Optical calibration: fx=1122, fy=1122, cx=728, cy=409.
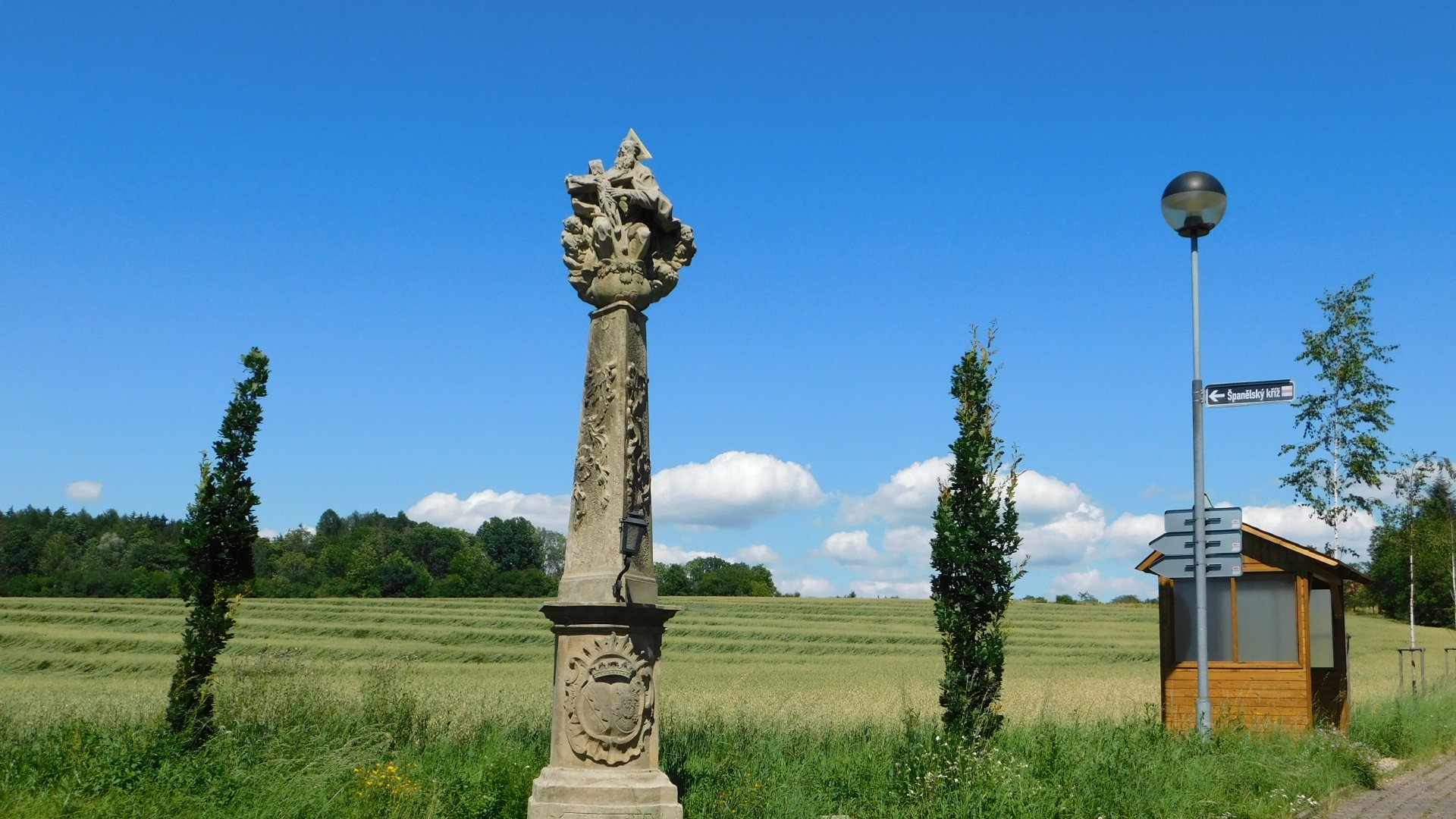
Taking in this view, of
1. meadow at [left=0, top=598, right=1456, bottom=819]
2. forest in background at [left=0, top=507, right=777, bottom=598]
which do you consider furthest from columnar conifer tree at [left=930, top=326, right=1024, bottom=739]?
forest in background at [left=0, top=507, right=777, bottom=598]

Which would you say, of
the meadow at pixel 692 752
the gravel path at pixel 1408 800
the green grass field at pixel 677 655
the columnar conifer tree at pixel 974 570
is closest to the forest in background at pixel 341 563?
the green grass field at pixel 677 655

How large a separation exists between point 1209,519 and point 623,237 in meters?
7.68

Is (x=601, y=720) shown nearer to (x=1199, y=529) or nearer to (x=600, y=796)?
(x=600, y=796)

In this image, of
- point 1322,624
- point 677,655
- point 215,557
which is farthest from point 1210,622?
point 677,655

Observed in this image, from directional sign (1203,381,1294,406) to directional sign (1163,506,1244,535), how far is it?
1205mm

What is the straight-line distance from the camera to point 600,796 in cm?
789

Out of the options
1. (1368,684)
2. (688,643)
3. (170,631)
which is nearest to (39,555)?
(170,631)

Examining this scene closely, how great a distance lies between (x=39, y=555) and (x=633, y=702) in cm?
6908

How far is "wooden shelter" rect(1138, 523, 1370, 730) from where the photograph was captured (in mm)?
15375

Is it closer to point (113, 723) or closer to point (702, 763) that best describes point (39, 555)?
point (113, 723)

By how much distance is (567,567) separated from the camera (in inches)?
338

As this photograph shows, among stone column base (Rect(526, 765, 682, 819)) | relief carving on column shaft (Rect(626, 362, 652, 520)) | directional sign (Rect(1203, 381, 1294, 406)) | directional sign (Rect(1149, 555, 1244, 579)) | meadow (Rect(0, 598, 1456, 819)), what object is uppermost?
directional sign (Rect(1203, 381, 1294, 406))

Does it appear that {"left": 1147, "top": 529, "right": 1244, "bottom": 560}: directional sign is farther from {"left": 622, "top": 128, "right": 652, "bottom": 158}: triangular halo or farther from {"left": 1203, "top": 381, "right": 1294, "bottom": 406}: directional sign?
{"left": 622, "top": 128, "right": 652, "bottom": 158}: triangular halo

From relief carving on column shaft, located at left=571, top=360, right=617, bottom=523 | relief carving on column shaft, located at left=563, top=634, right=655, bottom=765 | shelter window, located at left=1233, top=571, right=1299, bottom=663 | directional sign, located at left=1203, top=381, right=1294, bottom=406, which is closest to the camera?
relief carving on column shaft, located at left=563, top=634, right=655, bottom=765
